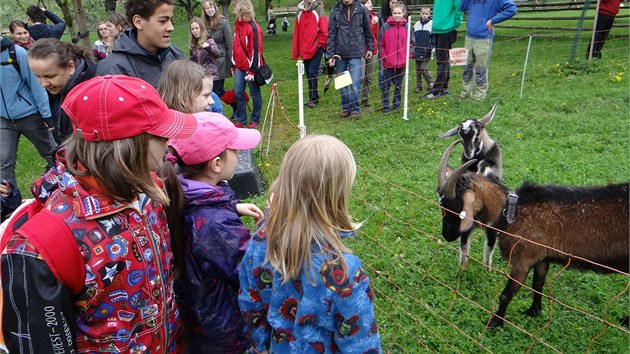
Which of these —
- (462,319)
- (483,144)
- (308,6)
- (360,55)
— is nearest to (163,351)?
(462,319)

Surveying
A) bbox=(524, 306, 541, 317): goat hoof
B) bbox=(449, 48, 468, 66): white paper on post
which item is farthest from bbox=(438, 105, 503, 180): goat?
bbox=(449, 48, 468, 66): white paper on post

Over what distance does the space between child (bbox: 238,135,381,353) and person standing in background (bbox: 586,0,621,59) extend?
1147 centimetres

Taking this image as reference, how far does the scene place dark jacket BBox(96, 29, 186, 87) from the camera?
9.11 ft

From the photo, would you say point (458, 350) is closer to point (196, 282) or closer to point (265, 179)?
point (196, 282)

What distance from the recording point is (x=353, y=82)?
26.6 feet

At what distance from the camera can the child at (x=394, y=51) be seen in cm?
815

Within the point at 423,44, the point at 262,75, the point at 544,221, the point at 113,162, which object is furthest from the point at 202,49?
the point at 113,162

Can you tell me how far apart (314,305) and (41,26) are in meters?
7.66

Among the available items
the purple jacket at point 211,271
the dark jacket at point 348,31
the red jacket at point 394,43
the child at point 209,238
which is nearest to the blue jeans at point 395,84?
the red jacket at point 394,43

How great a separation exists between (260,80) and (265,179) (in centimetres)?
250

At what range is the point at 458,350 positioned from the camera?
120 inches

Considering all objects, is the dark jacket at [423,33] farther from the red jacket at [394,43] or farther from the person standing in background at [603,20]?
the person standing in background at [603,20]

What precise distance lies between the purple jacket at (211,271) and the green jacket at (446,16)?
772 cm

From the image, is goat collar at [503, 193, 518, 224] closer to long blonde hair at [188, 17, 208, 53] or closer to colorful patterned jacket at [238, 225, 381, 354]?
colorful patterned jacket at [238, 225, 381, 354]
